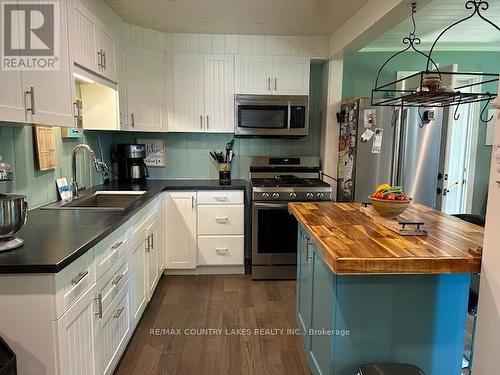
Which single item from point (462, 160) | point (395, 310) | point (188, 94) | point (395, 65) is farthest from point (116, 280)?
point (462, 160)

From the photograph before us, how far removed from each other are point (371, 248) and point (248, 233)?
2491 mm

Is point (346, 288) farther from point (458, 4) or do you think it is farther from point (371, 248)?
point (458, 4)

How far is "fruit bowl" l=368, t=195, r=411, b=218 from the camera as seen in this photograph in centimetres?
194

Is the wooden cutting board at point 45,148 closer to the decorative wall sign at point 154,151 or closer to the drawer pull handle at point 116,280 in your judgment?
the drawer pull handle at point 116,280

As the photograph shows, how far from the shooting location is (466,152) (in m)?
3.96

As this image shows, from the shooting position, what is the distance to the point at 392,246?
1509 mm

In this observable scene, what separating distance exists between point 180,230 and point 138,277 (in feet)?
3.34

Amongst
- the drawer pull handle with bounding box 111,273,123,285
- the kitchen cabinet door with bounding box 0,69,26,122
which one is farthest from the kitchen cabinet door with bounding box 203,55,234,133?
the kitchen cabinet door with bounding box 0,69,26,122

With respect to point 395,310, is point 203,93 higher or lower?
higher

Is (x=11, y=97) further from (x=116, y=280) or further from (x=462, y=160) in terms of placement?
(x=462, y=160)

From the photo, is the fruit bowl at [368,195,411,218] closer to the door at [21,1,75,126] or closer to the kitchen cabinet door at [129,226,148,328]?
the kitchen cabinet door at [129,226,148,328]

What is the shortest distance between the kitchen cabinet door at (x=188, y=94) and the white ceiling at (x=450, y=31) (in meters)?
1.89

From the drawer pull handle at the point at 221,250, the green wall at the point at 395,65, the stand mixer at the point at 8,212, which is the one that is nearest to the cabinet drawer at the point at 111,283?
the stand mixer at the point at 8,212

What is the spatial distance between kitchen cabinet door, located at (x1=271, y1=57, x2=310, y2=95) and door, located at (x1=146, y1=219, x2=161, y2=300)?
1854 millimetres
